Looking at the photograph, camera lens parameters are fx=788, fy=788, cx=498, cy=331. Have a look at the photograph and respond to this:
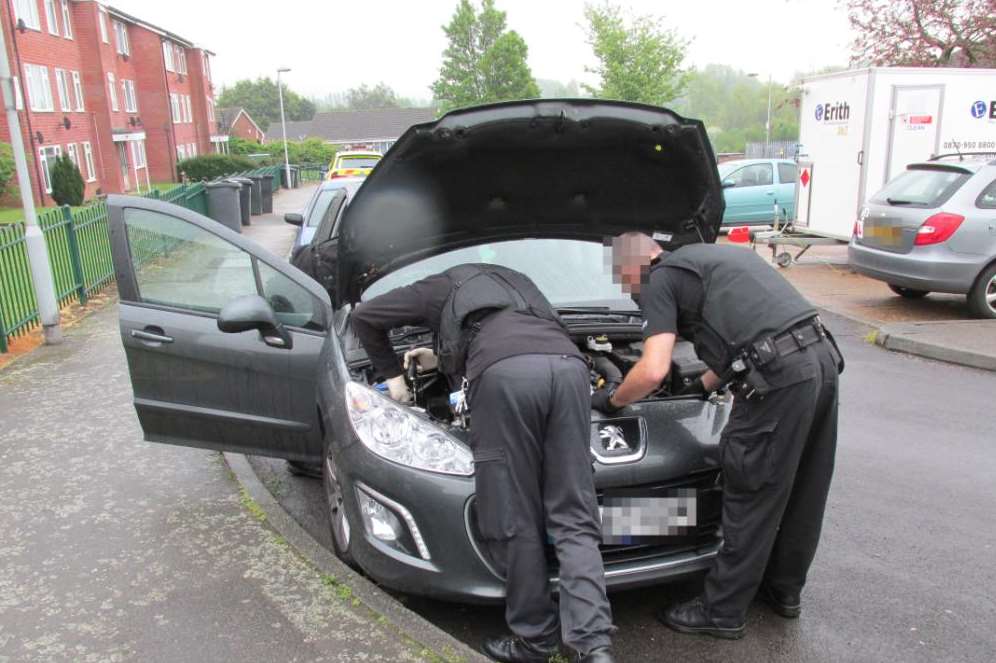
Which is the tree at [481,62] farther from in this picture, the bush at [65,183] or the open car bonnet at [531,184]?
the open car bonnet at [531,184]

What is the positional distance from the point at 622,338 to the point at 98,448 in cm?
335

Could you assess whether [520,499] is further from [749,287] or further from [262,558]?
[262,558]

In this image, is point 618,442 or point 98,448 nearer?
point 618,442

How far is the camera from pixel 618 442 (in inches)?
122

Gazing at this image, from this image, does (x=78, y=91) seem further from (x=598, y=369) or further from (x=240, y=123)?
(x=240, y=123)

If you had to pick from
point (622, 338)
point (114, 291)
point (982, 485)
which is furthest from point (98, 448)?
point (114, 291)

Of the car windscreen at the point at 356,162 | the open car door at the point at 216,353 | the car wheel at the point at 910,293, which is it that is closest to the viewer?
the open car door at the point at 216,353

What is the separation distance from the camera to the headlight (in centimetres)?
→ 295

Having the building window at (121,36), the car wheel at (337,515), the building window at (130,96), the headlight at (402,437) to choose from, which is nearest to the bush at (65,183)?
the building window at (130,96)

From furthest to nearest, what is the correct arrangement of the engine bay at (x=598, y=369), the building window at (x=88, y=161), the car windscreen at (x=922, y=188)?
Result: the building window at (x=88, y=161)
the car windscreen at (x=922, y=188)
the engine bay at (x=598, y=369)

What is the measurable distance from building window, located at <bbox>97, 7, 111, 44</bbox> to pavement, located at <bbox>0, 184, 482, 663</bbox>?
126 feet

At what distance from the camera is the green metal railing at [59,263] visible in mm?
7647

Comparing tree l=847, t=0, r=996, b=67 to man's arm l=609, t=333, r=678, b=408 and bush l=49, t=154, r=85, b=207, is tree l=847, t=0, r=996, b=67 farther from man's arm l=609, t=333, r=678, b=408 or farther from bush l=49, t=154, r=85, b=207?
bush l=49, t=154, r=85, b=207

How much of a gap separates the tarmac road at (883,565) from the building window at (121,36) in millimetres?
43548
